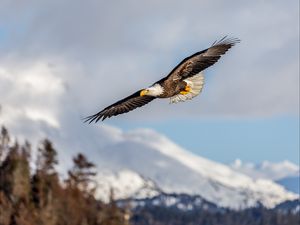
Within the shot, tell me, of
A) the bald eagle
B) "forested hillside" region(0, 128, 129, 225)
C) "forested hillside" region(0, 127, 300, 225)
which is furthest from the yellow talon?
"forested hillside" region(0, 128, 129, 225)

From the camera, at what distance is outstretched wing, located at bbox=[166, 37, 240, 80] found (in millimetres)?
18344

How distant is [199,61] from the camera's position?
1873 cm

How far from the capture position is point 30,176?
10606 centimetres

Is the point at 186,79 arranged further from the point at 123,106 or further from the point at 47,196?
the point at 47,196

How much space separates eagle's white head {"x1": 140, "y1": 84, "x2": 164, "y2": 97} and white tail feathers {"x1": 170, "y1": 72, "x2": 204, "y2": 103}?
0.25m

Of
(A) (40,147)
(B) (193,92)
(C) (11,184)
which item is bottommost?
(B) (193,92)

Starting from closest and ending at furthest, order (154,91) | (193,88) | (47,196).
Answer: (154,91)
(193,88)
(47,196)

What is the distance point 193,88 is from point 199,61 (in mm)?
851

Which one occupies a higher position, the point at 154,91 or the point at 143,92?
the point at 143,92

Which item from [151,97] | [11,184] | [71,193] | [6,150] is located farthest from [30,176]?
[151,97]

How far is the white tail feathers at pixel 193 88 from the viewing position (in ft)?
58.5

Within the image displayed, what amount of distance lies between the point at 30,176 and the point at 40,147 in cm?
1208

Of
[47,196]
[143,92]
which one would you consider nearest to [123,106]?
[143,92]

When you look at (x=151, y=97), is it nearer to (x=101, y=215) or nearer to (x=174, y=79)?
(x=174, y=79)
